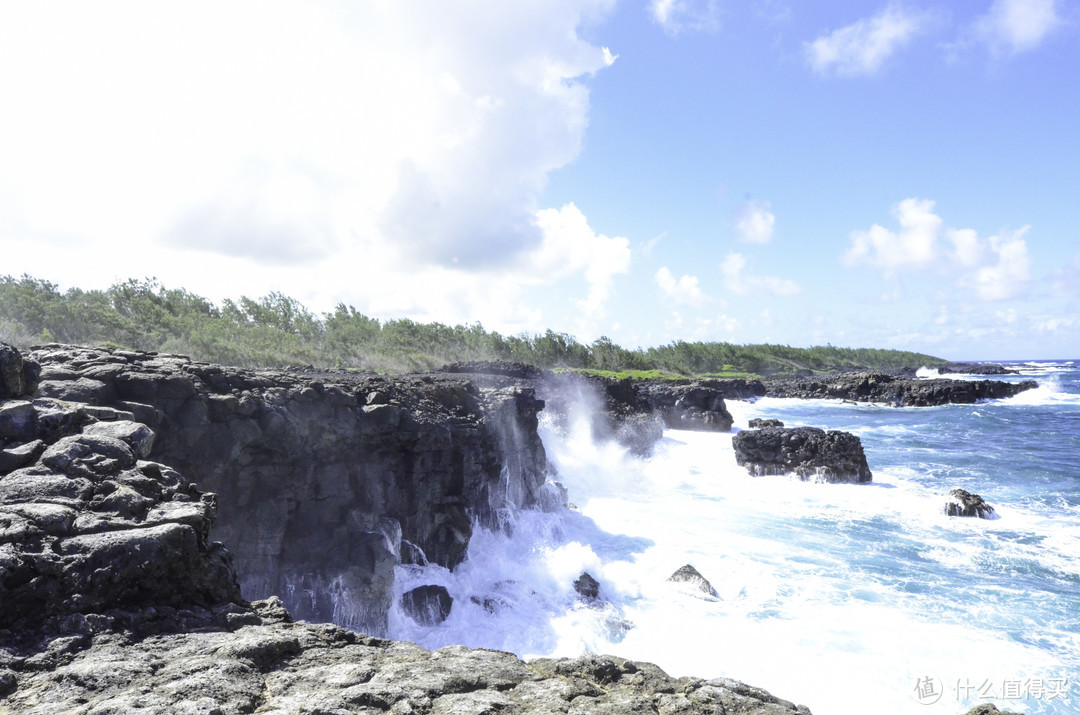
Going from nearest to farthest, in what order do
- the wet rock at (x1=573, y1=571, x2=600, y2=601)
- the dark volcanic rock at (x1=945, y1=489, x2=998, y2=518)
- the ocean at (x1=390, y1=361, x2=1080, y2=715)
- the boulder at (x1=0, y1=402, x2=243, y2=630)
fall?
1. the boulder at (x1=0, y1=402, x2=243, y2=630)
2. the ocean at (x1=390, y1=361, x2=1080, y2=715)
3. the wet rock at (x1=573, y1=571, x2=600, y2=601)
4. the dark volcanic rock at (x1=945, y1=489, x2=998, y2=518)

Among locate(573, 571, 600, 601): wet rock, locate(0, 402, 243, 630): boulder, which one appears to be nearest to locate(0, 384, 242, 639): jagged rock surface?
locate(0, 402, 243, 630): boulder

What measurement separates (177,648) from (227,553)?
194 centimetres

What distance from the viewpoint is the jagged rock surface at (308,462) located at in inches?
539

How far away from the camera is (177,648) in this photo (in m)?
5.90

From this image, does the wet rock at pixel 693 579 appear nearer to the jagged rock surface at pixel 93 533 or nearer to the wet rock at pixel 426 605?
the wet rock at pixel 426 605

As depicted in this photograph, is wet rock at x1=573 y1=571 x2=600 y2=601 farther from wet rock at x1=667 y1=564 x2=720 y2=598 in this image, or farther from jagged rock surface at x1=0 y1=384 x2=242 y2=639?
jagged rock surface at x1=0 y1=384 x2=242 y2=639

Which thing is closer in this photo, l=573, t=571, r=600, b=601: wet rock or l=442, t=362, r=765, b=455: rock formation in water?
l=573, t=571, r=600, b=601: wet rock

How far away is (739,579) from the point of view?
19875 mm

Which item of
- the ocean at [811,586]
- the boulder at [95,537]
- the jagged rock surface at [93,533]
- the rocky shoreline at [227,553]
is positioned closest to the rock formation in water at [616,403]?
the ocean at [811,586]

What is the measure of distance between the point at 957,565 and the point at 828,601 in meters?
6.73

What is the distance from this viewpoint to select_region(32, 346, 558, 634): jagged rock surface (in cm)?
→ 1370

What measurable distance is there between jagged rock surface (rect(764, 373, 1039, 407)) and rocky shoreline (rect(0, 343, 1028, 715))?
77.2 metres

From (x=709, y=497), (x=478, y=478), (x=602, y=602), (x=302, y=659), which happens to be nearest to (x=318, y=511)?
(x=478, y=478)

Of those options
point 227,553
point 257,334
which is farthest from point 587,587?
point 257,334
